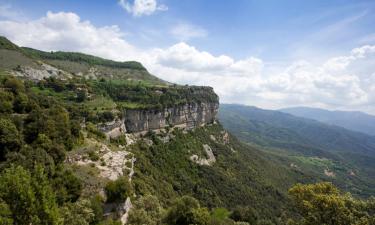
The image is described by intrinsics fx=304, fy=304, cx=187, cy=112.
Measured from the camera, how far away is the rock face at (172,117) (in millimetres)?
91938

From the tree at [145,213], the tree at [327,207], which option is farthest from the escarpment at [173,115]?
the tree at [327,207]

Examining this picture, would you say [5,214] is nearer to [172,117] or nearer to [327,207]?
[327,207]

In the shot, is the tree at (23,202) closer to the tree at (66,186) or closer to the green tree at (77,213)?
the green tree at (77,213)

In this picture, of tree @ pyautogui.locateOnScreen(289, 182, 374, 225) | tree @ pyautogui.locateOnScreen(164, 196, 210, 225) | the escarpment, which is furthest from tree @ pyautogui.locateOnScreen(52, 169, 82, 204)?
the escarpment

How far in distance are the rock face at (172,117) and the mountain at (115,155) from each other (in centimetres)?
38

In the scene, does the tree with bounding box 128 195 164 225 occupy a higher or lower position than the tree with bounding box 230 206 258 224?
higher

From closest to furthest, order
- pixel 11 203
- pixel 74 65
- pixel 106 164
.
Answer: pixel 11 203 → pixel 106 164 → pixel 74 65

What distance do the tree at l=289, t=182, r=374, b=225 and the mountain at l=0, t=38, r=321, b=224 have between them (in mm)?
12265

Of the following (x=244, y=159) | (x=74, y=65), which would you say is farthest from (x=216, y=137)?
(x=74, y=65)

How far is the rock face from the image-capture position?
91938 mm

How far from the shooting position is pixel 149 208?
39.3m

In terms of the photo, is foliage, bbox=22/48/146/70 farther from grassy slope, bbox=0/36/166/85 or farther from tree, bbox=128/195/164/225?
tree, bbox=128/195/164/225

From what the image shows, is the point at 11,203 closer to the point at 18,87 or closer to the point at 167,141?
the point at 18,87

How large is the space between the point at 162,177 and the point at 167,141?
21.6 metres
